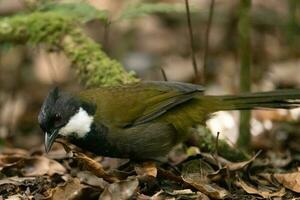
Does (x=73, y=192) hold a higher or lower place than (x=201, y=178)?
higher

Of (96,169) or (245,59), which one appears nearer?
(96,169)

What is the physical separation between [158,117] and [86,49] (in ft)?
3.29

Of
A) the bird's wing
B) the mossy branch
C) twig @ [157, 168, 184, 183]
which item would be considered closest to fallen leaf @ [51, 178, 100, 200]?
twig @ [157, 168, 184, 183]

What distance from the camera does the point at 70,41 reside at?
5730 mm

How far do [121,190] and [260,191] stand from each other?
1056 millimetres

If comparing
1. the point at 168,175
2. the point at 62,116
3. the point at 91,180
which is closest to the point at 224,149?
the point at 168,175

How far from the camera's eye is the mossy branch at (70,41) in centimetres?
551

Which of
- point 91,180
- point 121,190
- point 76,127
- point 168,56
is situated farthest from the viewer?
point 168,56

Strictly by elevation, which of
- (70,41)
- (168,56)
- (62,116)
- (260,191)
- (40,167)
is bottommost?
(168,56)

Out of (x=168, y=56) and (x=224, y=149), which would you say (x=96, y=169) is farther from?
(x=168, y=56)

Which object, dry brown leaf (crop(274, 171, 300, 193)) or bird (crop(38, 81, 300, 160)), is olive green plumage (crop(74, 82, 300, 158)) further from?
dry brown leaf (crop(274, 171, 300, 193))

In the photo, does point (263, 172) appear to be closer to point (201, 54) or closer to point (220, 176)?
point (220, 176)

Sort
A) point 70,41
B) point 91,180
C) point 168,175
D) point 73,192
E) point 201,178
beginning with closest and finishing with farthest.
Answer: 1. point 73,192
2. point 91,180
3. point 168,175
4. point 201,178
5. point 70,41

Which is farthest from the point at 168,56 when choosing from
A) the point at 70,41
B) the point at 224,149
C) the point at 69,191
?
the point at 69,191
